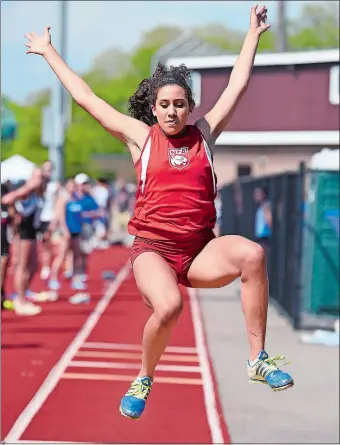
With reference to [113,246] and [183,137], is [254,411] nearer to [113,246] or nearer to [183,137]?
[183,137]

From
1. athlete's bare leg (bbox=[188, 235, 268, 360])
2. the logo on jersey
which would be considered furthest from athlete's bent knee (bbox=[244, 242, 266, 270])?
the logo on jersey

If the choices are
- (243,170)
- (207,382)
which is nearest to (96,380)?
(207,382)

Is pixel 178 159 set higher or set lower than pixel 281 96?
lower

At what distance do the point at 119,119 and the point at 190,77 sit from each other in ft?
1.04

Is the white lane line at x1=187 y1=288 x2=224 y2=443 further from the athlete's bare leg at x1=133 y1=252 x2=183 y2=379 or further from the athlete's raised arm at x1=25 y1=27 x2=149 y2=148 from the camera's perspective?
the athlete's raised arm at x1=25 y1=27 x2=149 y2=148

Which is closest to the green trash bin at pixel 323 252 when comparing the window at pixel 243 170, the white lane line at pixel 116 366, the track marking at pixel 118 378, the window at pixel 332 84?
the white lane line at pixel 116 366

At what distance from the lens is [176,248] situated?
3889 millimetres

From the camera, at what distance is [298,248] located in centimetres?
1594

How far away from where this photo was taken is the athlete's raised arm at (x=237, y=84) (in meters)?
3.95

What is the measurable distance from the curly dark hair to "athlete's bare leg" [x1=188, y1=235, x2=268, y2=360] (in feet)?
1.77

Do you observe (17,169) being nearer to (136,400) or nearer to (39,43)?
(39,43)

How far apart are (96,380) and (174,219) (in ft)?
31.4

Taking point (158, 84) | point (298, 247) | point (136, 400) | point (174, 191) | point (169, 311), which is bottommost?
point (136, 400)

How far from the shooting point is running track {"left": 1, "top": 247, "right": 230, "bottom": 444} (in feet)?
35.9
